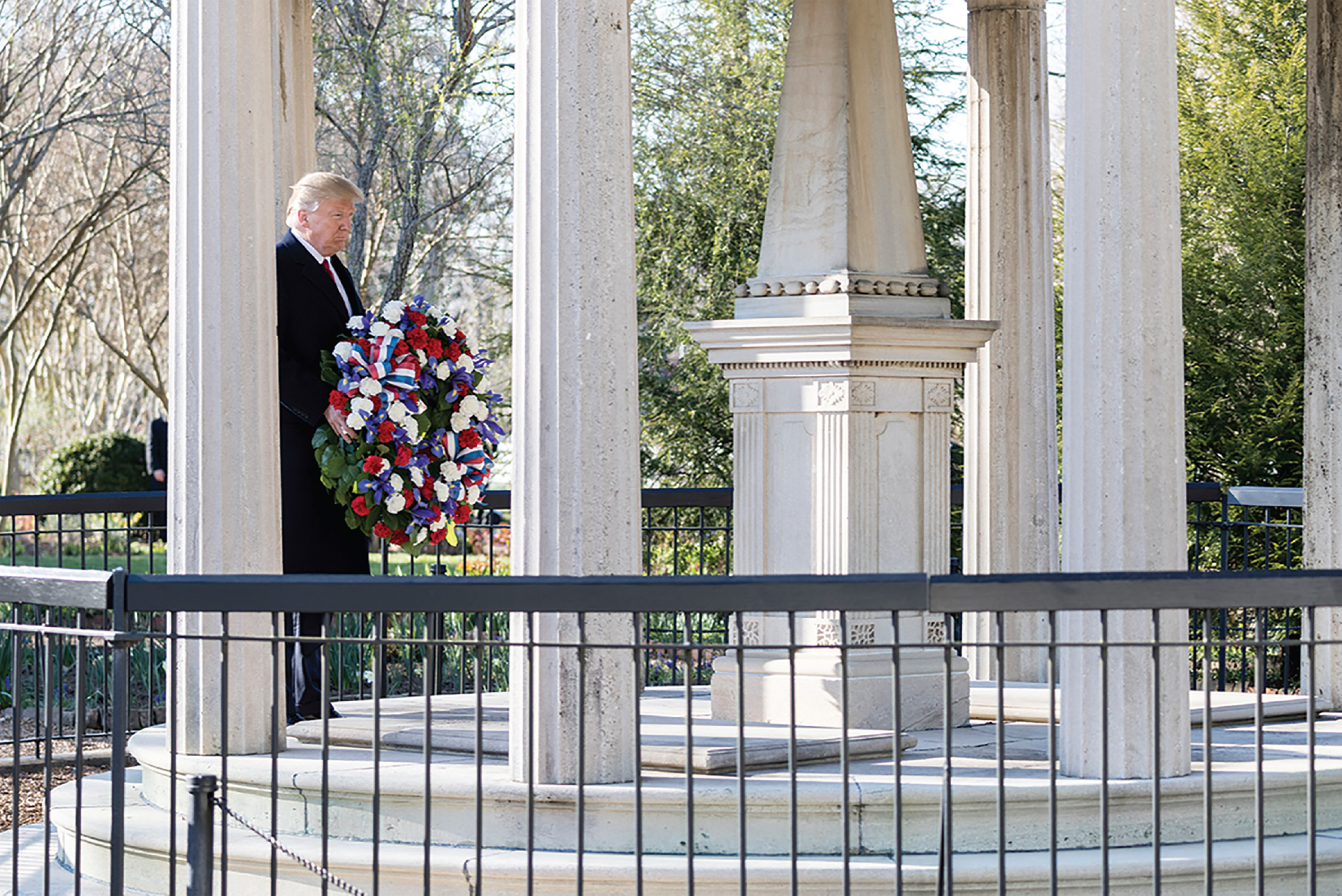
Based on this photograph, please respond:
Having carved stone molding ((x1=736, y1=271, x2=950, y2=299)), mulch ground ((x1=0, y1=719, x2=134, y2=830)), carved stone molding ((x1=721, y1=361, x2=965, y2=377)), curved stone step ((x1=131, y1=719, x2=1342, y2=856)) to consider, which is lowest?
mulch ground ((x1=0, y1=719, x2=134, y2=830))

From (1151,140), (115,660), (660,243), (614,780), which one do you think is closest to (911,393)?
(1151,140)

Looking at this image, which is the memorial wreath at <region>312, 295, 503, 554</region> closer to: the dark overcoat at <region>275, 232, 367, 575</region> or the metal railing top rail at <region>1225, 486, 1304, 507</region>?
the dark overcoat at <region>275, 232, 367, 575</region>

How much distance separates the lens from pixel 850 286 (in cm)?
Result: 668

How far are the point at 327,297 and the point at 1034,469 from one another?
3.74 meters

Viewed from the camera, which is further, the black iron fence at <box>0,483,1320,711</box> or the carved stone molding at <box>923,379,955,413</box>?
the black iron fence at <box>0,483,1320,711</box>

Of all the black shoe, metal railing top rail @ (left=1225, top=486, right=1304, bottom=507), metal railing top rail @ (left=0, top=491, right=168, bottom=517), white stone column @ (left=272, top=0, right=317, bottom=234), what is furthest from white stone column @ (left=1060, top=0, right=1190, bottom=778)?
metal railing top rail @ (left=0, top=491, right=168, bottom=517)

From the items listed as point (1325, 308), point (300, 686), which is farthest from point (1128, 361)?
point (300, 686)

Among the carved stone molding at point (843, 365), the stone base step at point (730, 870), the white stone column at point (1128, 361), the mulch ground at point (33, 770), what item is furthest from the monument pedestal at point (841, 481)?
the mulch ground at point (33, 770)

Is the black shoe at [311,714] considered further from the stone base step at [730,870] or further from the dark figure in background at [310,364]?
the stone base step at [730,870]

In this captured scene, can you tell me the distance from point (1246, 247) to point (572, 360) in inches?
422

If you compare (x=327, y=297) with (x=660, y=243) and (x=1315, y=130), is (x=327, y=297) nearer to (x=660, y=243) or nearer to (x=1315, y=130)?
(x=1315, y=130)

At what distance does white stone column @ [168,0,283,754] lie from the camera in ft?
19.8

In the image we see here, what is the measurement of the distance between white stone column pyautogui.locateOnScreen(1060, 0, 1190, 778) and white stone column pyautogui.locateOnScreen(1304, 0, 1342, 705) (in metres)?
2.33

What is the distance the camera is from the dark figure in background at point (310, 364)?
264 inches
